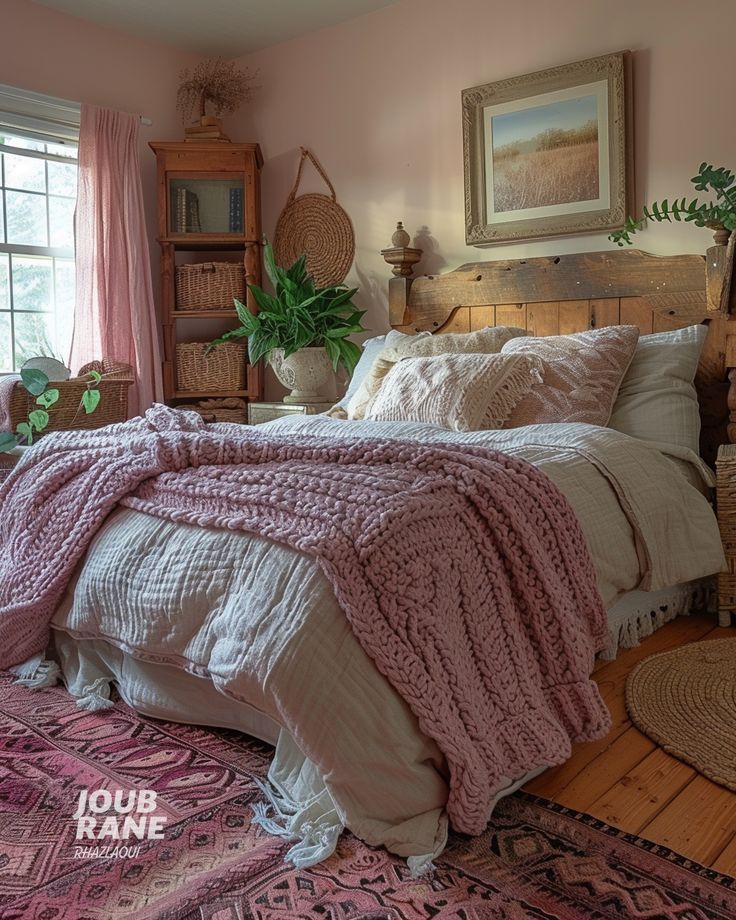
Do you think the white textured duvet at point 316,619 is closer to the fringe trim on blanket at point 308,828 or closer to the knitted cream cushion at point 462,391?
the fringe trim on blanket at point 308,828

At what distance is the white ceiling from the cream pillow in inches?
87.3

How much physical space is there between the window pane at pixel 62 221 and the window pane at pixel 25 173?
0.31 ft

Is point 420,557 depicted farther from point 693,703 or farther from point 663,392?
point 663,392

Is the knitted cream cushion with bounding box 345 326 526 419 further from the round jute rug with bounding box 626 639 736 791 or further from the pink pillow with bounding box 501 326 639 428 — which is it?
the round jute rug with bounding box 626 639 736 791

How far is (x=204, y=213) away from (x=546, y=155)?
1.75m

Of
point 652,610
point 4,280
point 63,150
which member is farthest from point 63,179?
point 652,610

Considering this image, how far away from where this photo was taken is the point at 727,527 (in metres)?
2.44

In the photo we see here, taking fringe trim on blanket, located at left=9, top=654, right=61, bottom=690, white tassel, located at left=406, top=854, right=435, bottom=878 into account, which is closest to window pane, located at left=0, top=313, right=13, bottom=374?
fringe trim on blanket, located at left=9, top=654, right=61, bottom=690

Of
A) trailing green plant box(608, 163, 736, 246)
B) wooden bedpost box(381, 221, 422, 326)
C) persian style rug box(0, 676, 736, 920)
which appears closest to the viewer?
persian style rug box(0, 676, 736, 920)

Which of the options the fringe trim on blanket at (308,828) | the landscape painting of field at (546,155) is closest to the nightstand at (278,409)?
the landscape painting of field at (546,155)

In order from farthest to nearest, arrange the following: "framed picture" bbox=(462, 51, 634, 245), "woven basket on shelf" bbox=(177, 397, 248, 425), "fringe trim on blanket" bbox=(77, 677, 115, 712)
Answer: "woven basket on shelf" bbox=(177, 397, 248, 425) < "framed picture" bbox=(462, 51, 634, 245) < "fringe trim on blanket" bbox=(77, 677, 115, 712)

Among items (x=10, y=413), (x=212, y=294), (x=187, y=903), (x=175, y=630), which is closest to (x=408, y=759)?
(x=187, y=903)

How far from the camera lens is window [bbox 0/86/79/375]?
4.00 m

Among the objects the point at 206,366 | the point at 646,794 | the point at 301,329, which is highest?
the point at 301,329
